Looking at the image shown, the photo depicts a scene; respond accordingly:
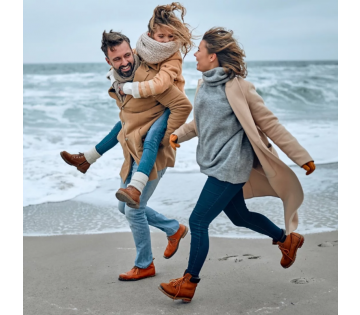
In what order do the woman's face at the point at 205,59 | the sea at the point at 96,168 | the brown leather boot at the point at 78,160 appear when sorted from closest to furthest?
the woman's face at the point at 205,59 < the brown leather boot at the point at 78,160 < the sea at the point at 96,168

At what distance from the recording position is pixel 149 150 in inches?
131

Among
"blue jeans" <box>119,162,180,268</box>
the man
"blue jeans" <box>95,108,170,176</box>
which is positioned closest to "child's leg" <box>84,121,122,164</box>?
the man

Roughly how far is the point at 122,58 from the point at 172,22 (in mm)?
414

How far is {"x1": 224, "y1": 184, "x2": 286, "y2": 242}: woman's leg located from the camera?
10.8 ft

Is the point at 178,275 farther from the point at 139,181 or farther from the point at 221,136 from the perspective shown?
the point at 221,136

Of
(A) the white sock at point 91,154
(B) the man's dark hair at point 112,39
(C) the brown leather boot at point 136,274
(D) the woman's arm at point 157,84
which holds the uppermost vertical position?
(B) the man's dark hair at point 112,39

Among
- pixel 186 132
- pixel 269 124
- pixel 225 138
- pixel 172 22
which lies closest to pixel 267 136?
pixel 269 124

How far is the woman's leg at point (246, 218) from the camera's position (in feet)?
10.8

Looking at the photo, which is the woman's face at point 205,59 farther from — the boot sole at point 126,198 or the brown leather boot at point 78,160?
the brown leather boot at point 78,160

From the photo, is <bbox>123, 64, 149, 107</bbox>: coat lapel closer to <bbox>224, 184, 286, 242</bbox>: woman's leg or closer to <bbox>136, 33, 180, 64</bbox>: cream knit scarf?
<bbox>136, 33, 180, 64</bbox>: cream knit scarf

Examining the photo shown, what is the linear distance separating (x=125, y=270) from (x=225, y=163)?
4.69 feet

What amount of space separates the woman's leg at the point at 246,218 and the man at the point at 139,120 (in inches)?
22.8

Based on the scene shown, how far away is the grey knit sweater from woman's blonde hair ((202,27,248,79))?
0.06 metres

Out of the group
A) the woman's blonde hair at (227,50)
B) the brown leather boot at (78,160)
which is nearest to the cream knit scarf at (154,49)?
the woman's blonde hair at (227,50)
